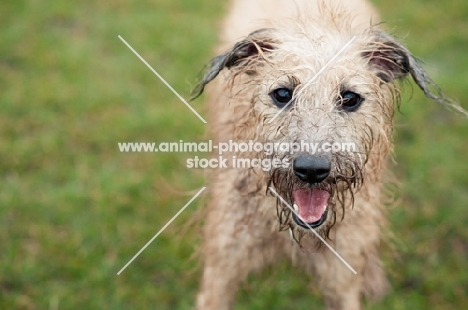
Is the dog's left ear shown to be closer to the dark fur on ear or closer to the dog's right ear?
the dark fur on ear

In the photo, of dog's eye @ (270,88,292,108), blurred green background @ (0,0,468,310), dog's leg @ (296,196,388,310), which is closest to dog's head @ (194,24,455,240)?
dog's eye @ (270,88,292,108)

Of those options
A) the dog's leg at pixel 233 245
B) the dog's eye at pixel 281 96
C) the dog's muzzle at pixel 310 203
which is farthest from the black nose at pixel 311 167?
the dog's leg at pixel 233 245

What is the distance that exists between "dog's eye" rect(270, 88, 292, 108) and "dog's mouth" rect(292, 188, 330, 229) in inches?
19.0

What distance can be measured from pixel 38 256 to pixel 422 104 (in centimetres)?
417

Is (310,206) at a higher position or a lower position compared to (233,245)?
higher

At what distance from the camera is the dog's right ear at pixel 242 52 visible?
334 centimetres

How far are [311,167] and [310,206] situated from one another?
13.2 inches

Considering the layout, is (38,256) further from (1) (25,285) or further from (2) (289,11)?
(2) (289,11)

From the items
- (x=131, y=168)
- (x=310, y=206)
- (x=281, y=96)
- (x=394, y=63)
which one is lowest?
(x=131, y=168)

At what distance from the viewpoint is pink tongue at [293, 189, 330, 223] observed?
3066 millimetres

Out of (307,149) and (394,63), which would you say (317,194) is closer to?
(307,149)

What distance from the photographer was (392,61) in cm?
340

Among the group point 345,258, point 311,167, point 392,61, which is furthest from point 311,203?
point 392,61

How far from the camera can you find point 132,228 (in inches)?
191
